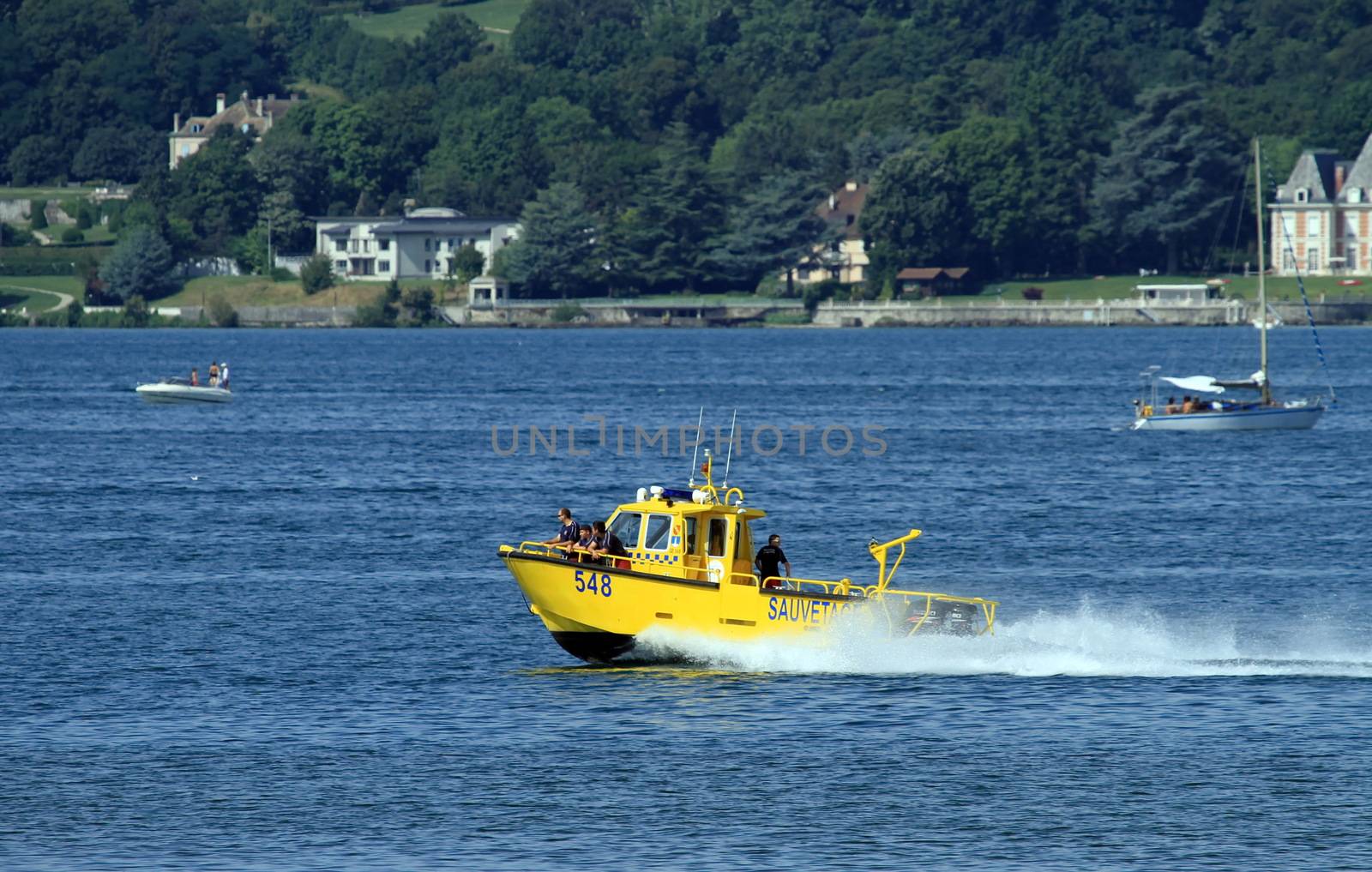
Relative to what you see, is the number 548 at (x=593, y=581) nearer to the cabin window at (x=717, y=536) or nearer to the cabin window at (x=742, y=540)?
the cabin window at (x=717, y=536)

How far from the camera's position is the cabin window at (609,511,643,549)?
42.2 metres

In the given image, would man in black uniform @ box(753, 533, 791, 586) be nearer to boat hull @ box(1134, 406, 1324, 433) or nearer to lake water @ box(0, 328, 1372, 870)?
lake water @ box(0, 328, 1372, 870)

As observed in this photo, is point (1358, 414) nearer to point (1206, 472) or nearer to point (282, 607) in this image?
point (1206, 472)

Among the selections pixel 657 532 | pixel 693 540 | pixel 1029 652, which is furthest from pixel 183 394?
pixel 1029 652

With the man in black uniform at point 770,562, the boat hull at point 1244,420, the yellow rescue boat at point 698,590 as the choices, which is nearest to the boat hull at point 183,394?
the boat hull at point 1244,420

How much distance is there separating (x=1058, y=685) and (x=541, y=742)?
33.4ft

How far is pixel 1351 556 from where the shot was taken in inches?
2399

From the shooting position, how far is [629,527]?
42375mm

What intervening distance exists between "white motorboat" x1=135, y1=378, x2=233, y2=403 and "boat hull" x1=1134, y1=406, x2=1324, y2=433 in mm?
54385

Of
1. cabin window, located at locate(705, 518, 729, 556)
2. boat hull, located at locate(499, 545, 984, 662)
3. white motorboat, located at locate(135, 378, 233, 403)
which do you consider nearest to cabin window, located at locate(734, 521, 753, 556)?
cabin window, located at locate(705, 518, 729, 556)

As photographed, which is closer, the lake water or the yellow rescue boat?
the lake water

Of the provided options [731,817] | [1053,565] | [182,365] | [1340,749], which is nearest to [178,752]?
[731,817]

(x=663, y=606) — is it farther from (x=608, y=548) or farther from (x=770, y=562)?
(x=770, y=562)

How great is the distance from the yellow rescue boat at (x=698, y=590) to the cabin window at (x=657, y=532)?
0.05 ft
